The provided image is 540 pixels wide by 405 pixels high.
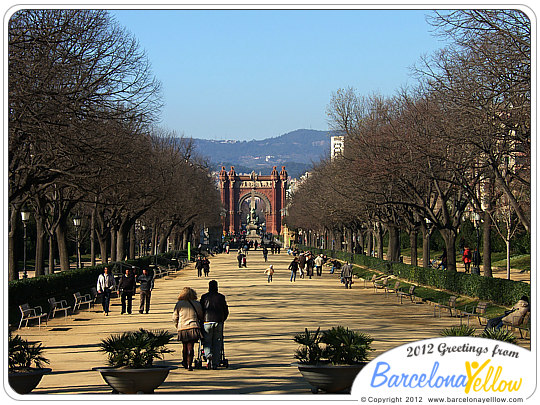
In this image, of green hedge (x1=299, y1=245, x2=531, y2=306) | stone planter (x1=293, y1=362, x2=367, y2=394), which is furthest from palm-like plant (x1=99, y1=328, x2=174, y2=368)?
green hedge (x1=299, y1=245, x2=531, y2=306)

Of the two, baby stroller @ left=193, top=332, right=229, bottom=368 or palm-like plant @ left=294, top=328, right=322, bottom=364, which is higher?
palm-like plant @ left=294, top=328, right=322, bottom=364

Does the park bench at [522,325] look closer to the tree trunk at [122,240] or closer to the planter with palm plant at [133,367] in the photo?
the planter with palm plant at [133,367]

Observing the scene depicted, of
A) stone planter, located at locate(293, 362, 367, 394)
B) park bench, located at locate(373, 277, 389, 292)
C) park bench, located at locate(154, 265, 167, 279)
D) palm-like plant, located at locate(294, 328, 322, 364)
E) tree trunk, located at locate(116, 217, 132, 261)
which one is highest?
tree trunk, located at locate(116, 217, 132, 261)

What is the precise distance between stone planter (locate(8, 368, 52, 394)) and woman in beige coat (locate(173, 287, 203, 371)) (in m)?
4.30

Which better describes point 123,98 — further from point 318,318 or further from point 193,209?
point 193,209

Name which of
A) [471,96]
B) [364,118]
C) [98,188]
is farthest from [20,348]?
[364,118]

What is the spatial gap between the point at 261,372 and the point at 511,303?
14.0 meters

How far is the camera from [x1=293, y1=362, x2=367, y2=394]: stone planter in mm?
11805

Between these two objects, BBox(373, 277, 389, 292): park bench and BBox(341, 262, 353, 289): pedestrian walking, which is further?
BBox(341, 262, 353, 289): pedestrian walking

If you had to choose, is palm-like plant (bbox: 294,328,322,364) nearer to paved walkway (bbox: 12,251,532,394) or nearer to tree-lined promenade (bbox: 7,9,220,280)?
paved walkway (bbox: 12,251,532,394)

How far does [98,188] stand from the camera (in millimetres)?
37469

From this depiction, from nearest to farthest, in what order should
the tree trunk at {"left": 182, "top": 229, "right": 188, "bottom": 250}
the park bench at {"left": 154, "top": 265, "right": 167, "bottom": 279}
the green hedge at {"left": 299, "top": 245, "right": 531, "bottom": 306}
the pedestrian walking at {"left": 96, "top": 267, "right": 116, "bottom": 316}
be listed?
the green hedge at {"left": 299, "top": 245, "right": 531, "bottom": 306} < the pedestrian walking at {"left": 96, "top": 267, "right": 116, "bottom": 316} < the park bench at {"left": 154, "top": 265, "right": 167, "bottom": 279} < the tree trunk at {"left": 182, "top": 229, "right": 188, "bottom": 250}

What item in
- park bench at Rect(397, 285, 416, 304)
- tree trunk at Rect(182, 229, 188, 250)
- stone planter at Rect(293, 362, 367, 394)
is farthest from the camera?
tree trunk at Rect(182, 229, 188, 250)

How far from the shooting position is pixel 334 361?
12180 mm
